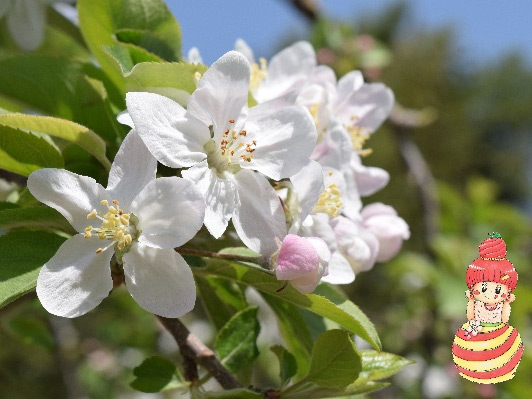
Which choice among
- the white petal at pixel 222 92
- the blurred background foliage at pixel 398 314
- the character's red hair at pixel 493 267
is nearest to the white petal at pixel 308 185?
the white petal at pixel 222 92

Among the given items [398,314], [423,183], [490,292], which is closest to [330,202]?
[490,292]

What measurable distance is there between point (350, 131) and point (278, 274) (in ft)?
1.24

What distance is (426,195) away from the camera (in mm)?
2779

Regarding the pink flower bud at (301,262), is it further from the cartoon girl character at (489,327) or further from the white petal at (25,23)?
the white petal at (25,23)

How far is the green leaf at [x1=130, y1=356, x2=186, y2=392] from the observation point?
90 cm

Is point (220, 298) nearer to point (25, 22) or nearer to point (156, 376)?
point (156, 376)

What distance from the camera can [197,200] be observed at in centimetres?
68

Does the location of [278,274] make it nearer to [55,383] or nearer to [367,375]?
[367,375]

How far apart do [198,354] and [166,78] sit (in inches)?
13.4

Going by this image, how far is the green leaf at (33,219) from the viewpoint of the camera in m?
0.74

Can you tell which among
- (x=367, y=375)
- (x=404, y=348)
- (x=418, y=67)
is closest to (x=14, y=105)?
Result: (x=367, y=375)

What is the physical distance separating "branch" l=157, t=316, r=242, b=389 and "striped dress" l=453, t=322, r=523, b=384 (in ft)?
1.05

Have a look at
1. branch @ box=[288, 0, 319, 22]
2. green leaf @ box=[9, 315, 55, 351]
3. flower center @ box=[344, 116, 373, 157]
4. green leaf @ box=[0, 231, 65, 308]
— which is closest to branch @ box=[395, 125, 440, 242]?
branch @ box=[288, 0, 319, 22]

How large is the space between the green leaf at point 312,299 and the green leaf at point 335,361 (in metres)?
0.02
